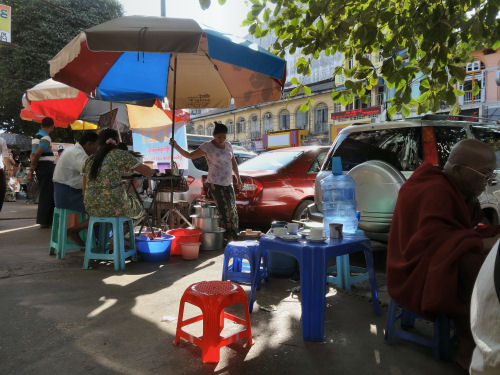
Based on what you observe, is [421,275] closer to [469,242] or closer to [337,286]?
[469,242]

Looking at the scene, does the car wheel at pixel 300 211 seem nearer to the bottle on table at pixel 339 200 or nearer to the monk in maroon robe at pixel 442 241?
the bottle on table at pixel 339 200

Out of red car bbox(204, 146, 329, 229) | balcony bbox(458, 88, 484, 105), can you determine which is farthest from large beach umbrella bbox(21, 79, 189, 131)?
balcony bbox(458, 88, 484, 105)

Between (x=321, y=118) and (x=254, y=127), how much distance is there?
8.32m

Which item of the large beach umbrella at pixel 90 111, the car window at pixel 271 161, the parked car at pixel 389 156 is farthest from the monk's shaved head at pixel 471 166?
the large beach umbrella at pixel 90 111

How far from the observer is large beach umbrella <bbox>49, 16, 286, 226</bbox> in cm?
355

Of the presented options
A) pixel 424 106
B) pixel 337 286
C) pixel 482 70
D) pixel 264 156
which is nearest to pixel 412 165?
pixel 424 106

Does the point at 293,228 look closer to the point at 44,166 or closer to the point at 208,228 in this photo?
the point at 208,228

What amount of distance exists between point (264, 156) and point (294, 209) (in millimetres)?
1347

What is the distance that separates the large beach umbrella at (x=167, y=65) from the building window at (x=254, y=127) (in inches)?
1150

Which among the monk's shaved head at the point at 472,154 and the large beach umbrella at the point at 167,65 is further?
the large beach umbrella at the point at 167,65

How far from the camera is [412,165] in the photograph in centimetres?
438

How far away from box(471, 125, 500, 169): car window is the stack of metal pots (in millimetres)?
3732

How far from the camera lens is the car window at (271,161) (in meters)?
6.22

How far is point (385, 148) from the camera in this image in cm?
458
